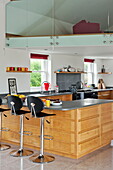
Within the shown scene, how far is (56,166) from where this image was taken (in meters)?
3.99

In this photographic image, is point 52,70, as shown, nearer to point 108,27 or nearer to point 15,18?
point 15,18

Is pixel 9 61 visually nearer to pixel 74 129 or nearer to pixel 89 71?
pixel 74 129

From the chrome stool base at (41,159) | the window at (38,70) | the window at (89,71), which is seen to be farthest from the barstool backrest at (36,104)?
the window at (89,71)

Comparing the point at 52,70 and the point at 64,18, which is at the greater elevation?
the point at 64,18

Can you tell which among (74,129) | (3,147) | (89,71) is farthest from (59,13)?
(89,71)

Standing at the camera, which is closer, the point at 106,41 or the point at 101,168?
the point at 101,168

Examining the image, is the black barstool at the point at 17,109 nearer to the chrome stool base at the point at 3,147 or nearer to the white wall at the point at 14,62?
the chrome stool base at the point at 3,147

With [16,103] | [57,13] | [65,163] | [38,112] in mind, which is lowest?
[65,163]

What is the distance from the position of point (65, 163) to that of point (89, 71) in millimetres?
6761

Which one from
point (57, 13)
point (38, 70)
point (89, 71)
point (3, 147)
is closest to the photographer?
point (3, 147)

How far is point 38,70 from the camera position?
8188mm

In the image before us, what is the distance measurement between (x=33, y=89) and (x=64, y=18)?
8.26ft

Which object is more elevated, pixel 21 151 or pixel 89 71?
pixel 89 71

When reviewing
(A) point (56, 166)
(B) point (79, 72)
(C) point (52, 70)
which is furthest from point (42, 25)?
(A) point (56, 166)
